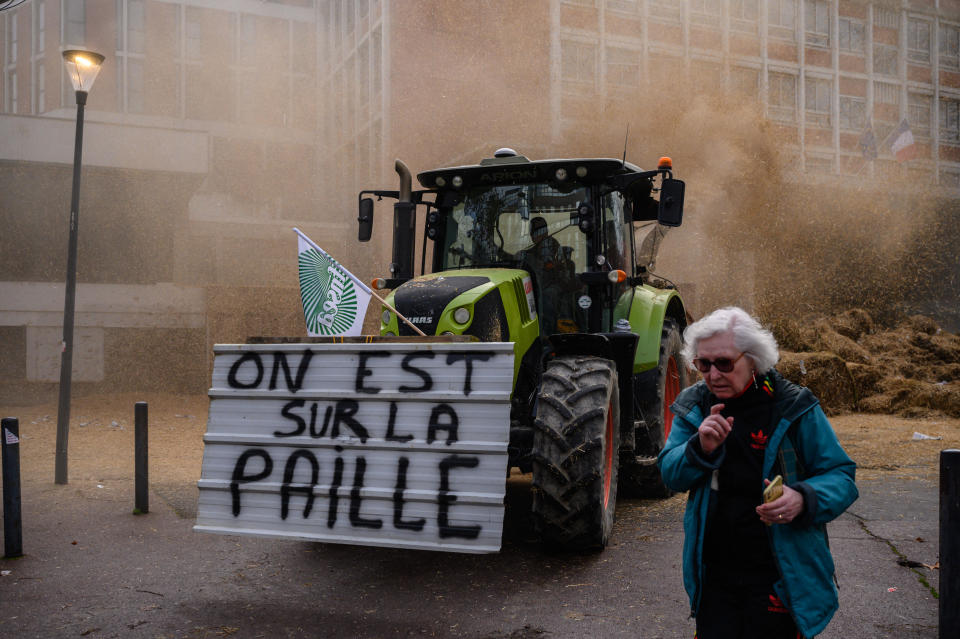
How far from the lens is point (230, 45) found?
37188 mm

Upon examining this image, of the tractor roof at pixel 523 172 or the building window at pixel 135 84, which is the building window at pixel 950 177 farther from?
the tractor roof at pixel 523 172

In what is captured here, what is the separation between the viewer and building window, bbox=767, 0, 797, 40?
136 ft

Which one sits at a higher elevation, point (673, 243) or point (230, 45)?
point (230, 45)

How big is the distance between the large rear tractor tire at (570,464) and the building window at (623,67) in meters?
32.7

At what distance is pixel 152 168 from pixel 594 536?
63.9 ft

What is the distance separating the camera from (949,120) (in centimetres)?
4572

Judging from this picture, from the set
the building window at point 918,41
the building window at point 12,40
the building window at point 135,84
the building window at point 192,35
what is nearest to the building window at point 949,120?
the building window at point 918,41

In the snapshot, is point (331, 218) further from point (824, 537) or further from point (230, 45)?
point (824, 537)

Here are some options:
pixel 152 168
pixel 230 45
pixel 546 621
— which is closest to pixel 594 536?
pixel 546 621

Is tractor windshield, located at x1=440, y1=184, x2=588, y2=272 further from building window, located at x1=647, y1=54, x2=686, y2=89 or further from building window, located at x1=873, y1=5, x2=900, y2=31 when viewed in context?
building window, located at x1=873, y1=5, x2=900, y2=31

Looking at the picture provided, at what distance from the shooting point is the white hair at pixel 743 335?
2674 millimetres

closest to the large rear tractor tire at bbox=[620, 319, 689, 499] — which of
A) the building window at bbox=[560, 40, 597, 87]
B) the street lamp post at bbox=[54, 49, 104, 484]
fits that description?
the street lamp post at bbox=[54, 49, 104, 484]

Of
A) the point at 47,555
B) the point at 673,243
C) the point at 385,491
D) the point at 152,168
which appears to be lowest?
the point at 47,555

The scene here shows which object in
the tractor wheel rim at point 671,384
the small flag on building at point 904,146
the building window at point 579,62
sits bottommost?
the tractor wheel rim at point 671,384
